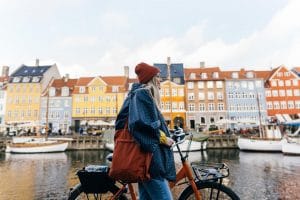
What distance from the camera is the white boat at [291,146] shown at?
22561mm

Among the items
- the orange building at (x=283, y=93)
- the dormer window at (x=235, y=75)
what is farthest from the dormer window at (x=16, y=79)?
the orange building at (x=283, y=93)

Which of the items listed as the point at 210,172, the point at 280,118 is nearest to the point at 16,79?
the point at 280,118

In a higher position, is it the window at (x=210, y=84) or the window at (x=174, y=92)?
the window at (x=210, y=84)

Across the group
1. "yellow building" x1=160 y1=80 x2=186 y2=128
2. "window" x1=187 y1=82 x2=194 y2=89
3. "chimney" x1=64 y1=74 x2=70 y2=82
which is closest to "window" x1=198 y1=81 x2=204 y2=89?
"window" x1=187 y1=82 x2=194 y2=89

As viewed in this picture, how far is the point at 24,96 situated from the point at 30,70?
6.28 meters

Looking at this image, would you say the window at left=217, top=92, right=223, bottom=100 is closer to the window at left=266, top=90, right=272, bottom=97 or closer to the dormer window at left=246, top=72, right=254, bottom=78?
the dormer window at left=246, top=72, right=254, bottom=78

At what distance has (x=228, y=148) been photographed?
3120 cm

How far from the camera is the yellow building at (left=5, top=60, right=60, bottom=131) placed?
157 feet

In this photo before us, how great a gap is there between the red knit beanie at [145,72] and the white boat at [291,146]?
2442 cm

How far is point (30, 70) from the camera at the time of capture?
51625mm

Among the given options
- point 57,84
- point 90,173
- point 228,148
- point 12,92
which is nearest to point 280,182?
point 90,173

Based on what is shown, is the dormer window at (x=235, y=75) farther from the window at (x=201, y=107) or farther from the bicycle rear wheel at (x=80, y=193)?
the bicycle rear wheel at (x=80, y=193)

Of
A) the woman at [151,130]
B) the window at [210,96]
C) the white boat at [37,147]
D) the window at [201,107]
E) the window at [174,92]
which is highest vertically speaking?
the window at [174,92]

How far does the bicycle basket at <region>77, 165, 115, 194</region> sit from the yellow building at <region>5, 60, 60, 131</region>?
157ft
